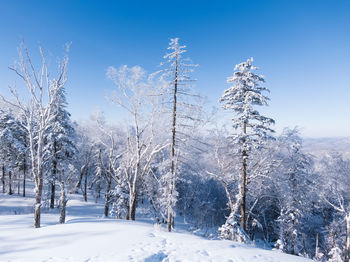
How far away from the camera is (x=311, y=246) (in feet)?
91.4

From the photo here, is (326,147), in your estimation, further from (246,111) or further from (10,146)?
(10,146)

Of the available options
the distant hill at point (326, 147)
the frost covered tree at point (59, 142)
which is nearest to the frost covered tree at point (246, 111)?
the frost covered tree at point (59, 142)

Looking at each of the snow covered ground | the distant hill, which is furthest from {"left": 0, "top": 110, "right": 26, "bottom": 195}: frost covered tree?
the distant hill

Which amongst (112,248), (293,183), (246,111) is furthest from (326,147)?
(112,248)

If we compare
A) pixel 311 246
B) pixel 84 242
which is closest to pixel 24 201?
pixel 84 242

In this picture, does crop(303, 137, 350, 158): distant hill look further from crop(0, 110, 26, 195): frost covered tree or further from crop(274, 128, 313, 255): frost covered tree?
crop(0, 110, 26, 195): frost covered tree

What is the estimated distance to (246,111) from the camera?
36.4ft

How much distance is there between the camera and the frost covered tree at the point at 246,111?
36.4 feet

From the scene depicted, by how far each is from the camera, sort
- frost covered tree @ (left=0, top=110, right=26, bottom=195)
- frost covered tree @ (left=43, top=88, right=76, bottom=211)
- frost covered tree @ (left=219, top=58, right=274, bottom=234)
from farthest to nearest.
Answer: frost covered tree @ (left=0, top=110, right=26, bottom=195)
frost covered tree @ (left=43, top=88, right=76, bottom=211)
frost covered tree @ (left=219, top=58, right=274, bottom=234)

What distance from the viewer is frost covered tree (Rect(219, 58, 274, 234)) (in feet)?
36.4

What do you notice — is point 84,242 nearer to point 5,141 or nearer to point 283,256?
point 283,256

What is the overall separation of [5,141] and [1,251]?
86.5 feet

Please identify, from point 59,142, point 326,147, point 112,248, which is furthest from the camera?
point 326,147

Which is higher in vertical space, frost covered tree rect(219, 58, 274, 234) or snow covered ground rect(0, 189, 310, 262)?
frost covered tree rect(219, 58, 274, 234)
